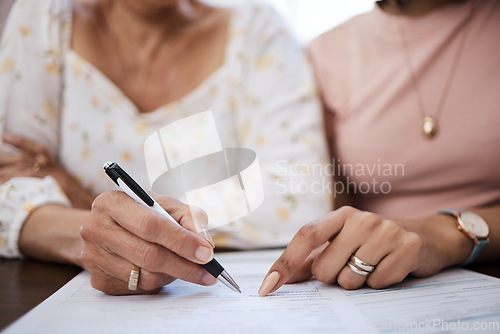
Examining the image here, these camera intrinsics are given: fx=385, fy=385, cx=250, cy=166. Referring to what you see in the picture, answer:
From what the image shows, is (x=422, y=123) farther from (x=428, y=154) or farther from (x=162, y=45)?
(x=162, y=45)

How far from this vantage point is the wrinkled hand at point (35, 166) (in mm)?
716

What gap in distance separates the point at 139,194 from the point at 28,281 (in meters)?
0.23

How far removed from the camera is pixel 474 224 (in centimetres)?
53

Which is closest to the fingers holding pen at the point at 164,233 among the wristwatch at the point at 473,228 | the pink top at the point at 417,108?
the wristwatch at the point at 473,228

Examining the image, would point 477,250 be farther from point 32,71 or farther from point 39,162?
point 32,71

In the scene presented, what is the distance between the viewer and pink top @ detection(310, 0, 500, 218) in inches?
28.0

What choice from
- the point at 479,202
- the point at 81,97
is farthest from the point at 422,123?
the point at 81,97

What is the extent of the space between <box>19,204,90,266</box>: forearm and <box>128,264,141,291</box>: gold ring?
17cm

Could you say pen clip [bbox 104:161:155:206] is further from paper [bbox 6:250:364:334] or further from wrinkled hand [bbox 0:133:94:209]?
wrinkled hand [bbox 0:133:94:209]

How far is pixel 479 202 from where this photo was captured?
0.72 meters

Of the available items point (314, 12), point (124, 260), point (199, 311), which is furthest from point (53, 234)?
point (314, 12)

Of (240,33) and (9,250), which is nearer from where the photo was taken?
(9,250)

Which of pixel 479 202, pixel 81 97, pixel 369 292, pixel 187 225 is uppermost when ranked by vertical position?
pixel 81 97

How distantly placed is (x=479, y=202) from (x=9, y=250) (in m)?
0.82
